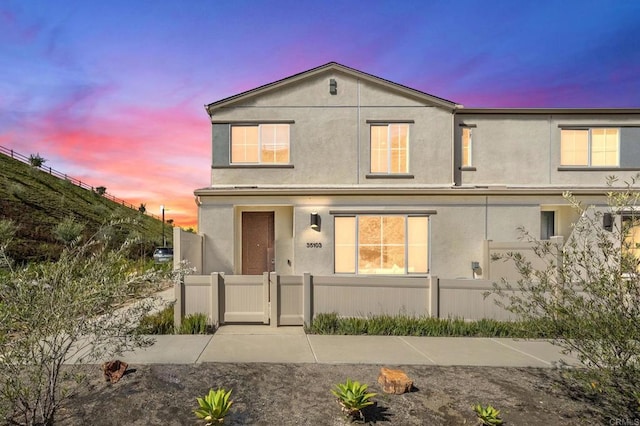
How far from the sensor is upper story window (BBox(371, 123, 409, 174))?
44.8 ft

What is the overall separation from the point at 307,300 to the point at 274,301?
776 mm

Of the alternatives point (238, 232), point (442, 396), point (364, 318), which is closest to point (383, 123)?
point (238, 232)

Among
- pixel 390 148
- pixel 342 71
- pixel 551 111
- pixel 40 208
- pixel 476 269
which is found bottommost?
pixel 476 269

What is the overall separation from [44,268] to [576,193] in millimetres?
14970

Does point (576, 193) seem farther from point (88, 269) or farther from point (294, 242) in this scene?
point (88, 269)

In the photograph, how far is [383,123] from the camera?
1377 cm

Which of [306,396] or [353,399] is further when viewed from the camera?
[306,396]

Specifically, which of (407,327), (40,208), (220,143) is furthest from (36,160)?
(407,327)

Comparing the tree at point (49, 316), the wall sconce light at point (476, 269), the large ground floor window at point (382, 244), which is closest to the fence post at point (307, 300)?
the large ground floor window at point (382, 244)

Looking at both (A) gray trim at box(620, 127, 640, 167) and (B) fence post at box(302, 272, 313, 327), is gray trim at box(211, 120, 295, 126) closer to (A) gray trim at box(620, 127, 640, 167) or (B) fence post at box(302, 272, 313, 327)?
(B) fence post at box(302, 272, 313, 327)

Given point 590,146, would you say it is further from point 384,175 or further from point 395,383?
point 395,383

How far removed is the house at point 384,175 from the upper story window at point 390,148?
0.04 m

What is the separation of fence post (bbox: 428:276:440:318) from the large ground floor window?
4.04m

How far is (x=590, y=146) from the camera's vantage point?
1406 centimetres
